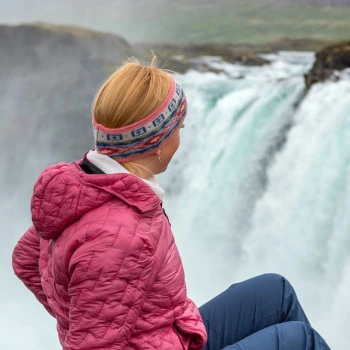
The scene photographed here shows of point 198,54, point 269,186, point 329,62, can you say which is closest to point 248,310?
point 269,186

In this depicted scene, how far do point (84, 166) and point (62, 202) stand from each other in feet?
0.40

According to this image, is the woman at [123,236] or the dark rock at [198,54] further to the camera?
the dark rock at [198,54]

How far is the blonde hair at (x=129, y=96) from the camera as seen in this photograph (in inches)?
48.9

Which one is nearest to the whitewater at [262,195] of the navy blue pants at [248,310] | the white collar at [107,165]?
the navy blue pants at [248,310]

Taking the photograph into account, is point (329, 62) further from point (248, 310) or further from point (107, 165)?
point (107, 165)

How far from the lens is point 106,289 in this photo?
3.81 feet

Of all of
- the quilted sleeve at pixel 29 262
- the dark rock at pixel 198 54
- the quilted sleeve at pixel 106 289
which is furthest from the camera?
the dark rock at pixel 198 54

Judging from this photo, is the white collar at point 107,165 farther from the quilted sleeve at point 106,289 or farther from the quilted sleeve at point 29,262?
the quilted sleeve at point 29,262

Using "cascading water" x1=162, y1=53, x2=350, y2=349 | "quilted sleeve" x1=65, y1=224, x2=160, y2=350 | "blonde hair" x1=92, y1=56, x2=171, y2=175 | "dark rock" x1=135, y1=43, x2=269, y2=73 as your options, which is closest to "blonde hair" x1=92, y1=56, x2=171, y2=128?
"blonde hair" x1=92, y1=56, x2=171, y2=175

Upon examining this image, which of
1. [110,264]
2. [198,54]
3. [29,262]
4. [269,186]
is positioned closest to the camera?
[110,264]

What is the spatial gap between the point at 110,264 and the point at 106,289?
5 centimetres

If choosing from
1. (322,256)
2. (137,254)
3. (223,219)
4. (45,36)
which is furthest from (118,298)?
(45,36)

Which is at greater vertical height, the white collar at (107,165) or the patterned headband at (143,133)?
Answer: the patterned headband at (143,133)

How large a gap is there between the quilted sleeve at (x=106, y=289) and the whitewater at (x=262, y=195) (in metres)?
2.32
